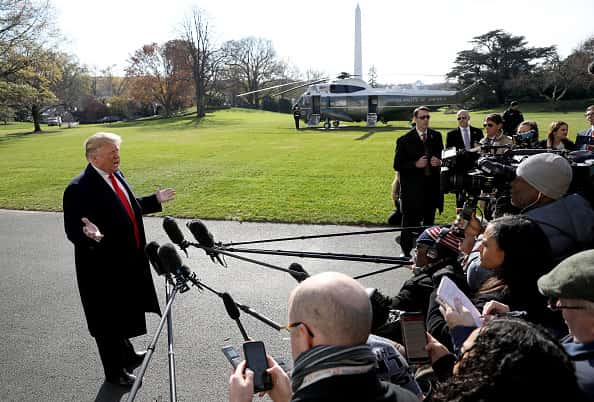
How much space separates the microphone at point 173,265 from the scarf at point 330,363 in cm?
161

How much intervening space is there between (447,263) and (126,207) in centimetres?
289

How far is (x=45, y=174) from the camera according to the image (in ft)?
57.1

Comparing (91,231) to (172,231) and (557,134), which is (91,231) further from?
(557,134)

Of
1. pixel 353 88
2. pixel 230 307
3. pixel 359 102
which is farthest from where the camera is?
pixel 353 88

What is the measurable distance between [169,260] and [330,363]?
1.76 m

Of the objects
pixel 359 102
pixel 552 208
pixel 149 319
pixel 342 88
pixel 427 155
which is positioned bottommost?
pixel 149 319

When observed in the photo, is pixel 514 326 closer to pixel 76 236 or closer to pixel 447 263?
pixel 447 263

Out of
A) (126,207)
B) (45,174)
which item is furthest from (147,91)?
(126,207)

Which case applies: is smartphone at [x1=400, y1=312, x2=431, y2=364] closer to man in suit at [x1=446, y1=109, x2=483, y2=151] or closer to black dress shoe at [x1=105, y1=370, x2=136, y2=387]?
black dress shoe at [x1=105, y1=370, x2=136, y2=387]

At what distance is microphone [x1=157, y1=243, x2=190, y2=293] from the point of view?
3006 millimetres

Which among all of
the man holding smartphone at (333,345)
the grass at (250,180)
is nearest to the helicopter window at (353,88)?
the grass at (250,180)

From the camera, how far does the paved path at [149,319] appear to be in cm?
396

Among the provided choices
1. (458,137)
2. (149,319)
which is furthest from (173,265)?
(458,137)

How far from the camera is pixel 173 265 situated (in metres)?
3.02
